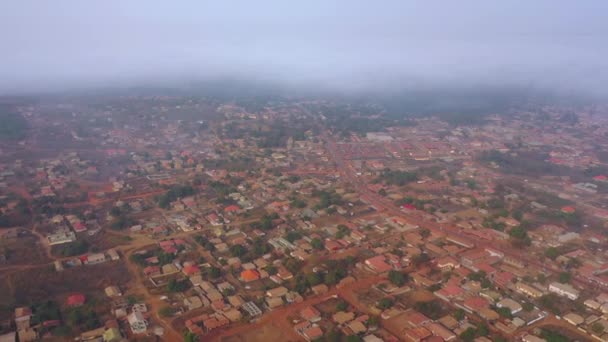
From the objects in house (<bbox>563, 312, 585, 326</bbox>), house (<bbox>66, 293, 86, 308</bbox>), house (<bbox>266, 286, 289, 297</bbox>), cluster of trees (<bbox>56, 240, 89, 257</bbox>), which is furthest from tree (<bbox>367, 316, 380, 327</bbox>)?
cluster of trees (<bbox>56, 240, 89, 257</bbox>)

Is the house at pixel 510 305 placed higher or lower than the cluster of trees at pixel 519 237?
lower

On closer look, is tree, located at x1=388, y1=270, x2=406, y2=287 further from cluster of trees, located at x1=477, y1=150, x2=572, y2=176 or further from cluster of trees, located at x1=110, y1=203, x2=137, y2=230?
cluster of trees, located at x1=477, y1=150, x2=572, y2=176

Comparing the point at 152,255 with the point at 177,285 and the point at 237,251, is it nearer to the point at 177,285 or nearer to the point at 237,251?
the point at 177,285

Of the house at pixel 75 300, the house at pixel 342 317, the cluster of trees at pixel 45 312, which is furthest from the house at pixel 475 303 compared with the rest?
the cluster of trees at pixel 45 312

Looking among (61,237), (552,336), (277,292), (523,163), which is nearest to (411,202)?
(277,292)

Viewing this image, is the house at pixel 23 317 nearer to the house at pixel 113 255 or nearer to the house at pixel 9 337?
the house at pixel 9 337

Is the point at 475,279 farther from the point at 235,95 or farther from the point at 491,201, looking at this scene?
the point at 235,95

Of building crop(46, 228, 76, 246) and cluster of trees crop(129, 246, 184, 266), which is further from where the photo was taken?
building crop(46, 228, 76, 246)
